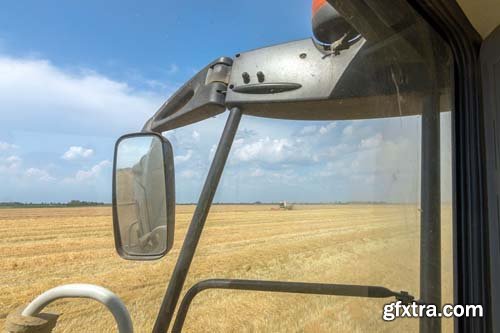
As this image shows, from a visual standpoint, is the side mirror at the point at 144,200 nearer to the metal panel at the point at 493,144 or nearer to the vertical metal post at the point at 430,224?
the vertical metal post at the point at 430,224

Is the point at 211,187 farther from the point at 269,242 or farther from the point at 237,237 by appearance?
the point at 269,242

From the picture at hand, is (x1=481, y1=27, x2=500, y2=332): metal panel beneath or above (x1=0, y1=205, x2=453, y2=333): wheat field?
above

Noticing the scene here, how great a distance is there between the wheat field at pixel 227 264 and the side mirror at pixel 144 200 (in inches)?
1.9

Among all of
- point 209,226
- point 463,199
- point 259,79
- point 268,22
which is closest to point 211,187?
point 209,226

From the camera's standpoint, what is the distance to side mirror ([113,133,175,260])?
2.23ft

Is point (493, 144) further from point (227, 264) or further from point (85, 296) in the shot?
point (85, 296)

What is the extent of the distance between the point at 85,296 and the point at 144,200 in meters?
0.25

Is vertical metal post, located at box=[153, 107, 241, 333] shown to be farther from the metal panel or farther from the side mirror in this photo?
the metal panel

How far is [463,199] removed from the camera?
85cm

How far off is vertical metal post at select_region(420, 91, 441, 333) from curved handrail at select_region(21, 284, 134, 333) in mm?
621

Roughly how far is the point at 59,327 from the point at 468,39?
47.8 inches

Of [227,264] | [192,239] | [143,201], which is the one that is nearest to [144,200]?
[143,201]

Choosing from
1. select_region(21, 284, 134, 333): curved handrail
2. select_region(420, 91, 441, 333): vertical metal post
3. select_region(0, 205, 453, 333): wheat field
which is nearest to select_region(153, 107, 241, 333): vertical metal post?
select_region(0, 205, 453, 333): wheat field

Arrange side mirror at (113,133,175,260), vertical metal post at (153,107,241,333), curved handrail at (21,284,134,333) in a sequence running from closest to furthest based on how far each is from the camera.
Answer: curved handrail at (21,284,134,333) → side mirror at (113,133,175,260) → vertical metal post at (153,107,241,333)
